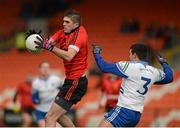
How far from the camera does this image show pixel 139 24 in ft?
83.4

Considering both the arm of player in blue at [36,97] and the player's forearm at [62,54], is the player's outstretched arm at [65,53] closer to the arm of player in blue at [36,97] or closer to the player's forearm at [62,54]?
the player's forearm at [62,54]

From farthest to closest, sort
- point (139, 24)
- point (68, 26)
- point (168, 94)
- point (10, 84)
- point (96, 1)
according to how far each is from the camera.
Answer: point (96, 1), point (139, 24), point (10, 84), point (168, 94), point (68, 26)

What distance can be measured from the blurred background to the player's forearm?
6729 millimetres

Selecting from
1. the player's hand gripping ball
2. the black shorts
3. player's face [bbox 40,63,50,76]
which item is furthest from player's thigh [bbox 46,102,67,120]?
player's face [bbox 40,63,50,76]

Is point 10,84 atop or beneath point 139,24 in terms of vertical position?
beneath

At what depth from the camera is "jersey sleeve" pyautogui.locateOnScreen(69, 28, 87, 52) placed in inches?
364

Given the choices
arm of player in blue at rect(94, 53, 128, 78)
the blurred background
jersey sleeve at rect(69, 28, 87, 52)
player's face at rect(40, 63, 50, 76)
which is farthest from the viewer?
the blurred background

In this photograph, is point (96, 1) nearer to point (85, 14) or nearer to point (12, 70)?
point (85, 14)

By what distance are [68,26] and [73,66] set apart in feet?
1.80

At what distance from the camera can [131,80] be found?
8.84 m

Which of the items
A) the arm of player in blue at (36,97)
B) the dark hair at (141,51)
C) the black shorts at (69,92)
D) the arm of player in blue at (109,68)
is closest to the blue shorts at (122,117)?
the arm of player in blue at (109,68)

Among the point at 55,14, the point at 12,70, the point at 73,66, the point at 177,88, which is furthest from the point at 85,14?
the point at 73,66

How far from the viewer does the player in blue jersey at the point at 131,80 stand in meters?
8.81

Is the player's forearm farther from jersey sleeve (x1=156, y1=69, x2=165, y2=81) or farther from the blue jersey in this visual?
jersey sleeve (x1=156, y1=69, x2=165, y2=81)
